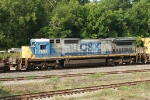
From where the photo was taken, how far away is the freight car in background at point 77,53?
20312 millimetres

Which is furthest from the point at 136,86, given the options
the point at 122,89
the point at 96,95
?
the point at 96,95

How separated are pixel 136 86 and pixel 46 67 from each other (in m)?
9.29

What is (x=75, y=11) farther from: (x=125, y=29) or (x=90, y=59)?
(x=90, y=59)

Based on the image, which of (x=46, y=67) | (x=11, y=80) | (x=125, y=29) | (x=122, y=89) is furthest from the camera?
(x=125, y=29)

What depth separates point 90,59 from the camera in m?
22.1

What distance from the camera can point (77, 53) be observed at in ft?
71.8

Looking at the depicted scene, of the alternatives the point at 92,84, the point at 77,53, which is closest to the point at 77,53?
the point at 77,53

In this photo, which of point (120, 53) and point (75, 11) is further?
point (75, 11)

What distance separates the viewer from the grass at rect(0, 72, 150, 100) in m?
11.7

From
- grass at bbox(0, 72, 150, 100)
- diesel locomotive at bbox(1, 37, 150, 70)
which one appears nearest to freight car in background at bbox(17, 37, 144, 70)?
diesel locomotive at bbox(1, 37, 150, 70)

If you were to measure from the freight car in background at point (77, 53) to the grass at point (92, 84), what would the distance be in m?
4.48

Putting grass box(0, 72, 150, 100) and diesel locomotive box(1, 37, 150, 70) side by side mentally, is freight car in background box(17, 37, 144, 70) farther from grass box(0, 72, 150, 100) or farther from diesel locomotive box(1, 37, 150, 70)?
grass box(0, 72, 150, 100)

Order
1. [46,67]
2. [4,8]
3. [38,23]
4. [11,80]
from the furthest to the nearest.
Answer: [38,23]
[4,8]
[46,67]
[11,80]

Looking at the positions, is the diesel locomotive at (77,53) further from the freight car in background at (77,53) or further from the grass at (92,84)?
the grass at (92,84)
